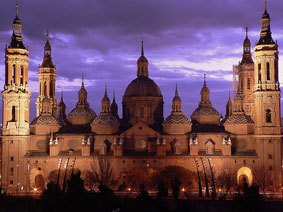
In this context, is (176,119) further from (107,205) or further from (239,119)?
(107,205)

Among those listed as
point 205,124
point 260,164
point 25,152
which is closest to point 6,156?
point 25,152

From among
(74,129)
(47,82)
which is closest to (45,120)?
(74,129)

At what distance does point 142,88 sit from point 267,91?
66.2ft

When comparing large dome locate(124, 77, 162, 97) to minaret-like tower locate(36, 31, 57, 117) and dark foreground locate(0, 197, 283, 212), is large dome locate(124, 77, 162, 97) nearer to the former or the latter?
minaret-like tower locate(36, 31, 57, 117)

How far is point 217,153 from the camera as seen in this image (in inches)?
3866

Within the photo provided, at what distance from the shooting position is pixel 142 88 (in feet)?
350

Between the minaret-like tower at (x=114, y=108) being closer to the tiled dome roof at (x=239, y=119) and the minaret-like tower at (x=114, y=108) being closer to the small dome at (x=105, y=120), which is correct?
the small dome at (x=105, y=120)

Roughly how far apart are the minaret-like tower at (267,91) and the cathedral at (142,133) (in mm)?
140

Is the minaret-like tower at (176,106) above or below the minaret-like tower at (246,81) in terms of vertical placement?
below

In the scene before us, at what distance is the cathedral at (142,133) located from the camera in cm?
9681

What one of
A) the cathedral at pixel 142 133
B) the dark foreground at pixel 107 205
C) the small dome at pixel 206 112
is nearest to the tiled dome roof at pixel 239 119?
the cathedral at pixel 142 133

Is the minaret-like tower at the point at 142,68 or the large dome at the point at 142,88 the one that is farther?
the minaret-like tower at the point at 142,68

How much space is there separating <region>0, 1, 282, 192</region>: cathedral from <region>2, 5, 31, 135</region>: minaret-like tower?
15cm

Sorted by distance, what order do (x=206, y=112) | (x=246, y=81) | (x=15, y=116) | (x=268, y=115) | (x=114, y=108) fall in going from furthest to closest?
(x=246, y=81), (x=114, y=108), (x=206, y=112), (x=15, y=116), (x=268, y=115)
